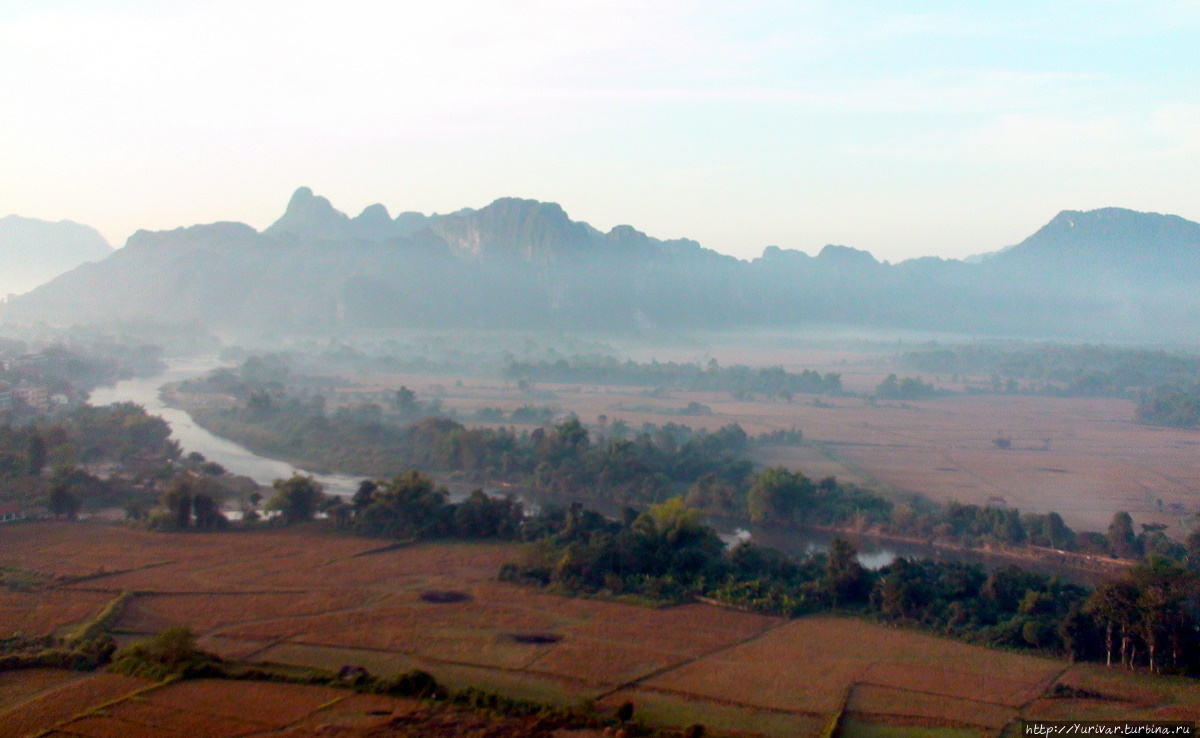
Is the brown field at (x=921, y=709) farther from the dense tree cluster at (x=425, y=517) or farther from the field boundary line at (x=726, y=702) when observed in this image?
the dense tree cluster at (x=425, y=517)

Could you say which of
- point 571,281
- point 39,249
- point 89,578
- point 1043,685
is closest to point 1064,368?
point 571,281

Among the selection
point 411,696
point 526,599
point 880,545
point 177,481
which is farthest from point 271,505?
point 880,545

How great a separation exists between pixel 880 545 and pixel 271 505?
12238mm

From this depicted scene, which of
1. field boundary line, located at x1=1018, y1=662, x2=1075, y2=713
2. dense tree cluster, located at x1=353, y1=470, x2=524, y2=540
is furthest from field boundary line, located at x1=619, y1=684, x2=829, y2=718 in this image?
dense tree cluster, located at x1=353, y1=470, x2=524, y2=540

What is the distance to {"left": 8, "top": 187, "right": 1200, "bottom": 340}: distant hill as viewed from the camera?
237 feet

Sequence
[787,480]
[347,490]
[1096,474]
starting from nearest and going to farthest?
[787,480] → [347,490] → [1096,474]

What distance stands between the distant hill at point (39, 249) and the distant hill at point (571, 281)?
23.7 metres

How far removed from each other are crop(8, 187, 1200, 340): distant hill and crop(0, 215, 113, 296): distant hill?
23.7 meters

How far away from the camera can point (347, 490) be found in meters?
21.6

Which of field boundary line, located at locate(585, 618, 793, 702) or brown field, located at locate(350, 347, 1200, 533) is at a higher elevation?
brown field, located at locate(350, 347, 1200, 533)

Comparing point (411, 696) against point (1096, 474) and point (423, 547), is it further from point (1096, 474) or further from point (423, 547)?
point (1096, 474)

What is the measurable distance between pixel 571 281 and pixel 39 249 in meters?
66.6

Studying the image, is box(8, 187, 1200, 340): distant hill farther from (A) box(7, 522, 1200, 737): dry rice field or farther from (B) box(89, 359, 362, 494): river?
(A) box(7, 522, 1200, 737): dry rice field

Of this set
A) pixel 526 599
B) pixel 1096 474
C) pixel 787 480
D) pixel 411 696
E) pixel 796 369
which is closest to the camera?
pixel 411 696
